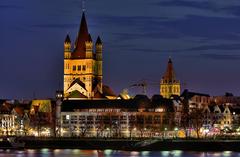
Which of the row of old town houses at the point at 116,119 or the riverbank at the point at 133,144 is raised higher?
the row of old town houses at the point at 116,119

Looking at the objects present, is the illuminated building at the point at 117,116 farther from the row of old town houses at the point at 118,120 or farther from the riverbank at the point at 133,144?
the riverbank at the point at 133,144

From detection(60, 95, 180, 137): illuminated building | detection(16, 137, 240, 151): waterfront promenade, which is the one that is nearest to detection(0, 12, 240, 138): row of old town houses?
detection(60, 95, 180, 137): illuminated building

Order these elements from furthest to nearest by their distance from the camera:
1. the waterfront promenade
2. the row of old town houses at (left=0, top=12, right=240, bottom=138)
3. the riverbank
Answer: the row of old town houses at (left=0, top=12, right=240, bottom=138) < the waterfront promenade < the riverbank

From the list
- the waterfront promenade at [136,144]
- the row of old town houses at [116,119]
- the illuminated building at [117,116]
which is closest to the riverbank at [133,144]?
the waterfront promenade at [136,144]

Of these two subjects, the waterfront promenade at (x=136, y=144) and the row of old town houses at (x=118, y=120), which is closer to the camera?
the waterfront promenade at (x=136, y=144)

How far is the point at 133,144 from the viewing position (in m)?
144

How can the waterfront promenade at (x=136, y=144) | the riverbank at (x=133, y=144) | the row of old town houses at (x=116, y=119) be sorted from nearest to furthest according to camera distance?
the riverbank at (x=133, y=144)
the waterfront promenade at (x=136, y=144)
the row of old town houses at (x=116, y=119)

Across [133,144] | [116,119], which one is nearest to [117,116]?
[116,119]

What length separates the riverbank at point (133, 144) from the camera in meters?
138

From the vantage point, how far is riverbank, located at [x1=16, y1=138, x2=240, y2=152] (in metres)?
138

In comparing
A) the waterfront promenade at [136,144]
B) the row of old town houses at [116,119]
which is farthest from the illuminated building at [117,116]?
the waterfront promenade at [136,144]

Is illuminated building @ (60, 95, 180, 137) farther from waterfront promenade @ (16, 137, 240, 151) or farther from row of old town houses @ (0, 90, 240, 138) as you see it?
waterfront promenade @ (16, 137, 240, 151)

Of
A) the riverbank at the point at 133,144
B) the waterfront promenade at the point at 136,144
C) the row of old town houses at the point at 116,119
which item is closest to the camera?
the riverbank at the point at 133,144

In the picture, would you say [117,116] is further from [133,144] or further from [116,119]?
[133,144]
